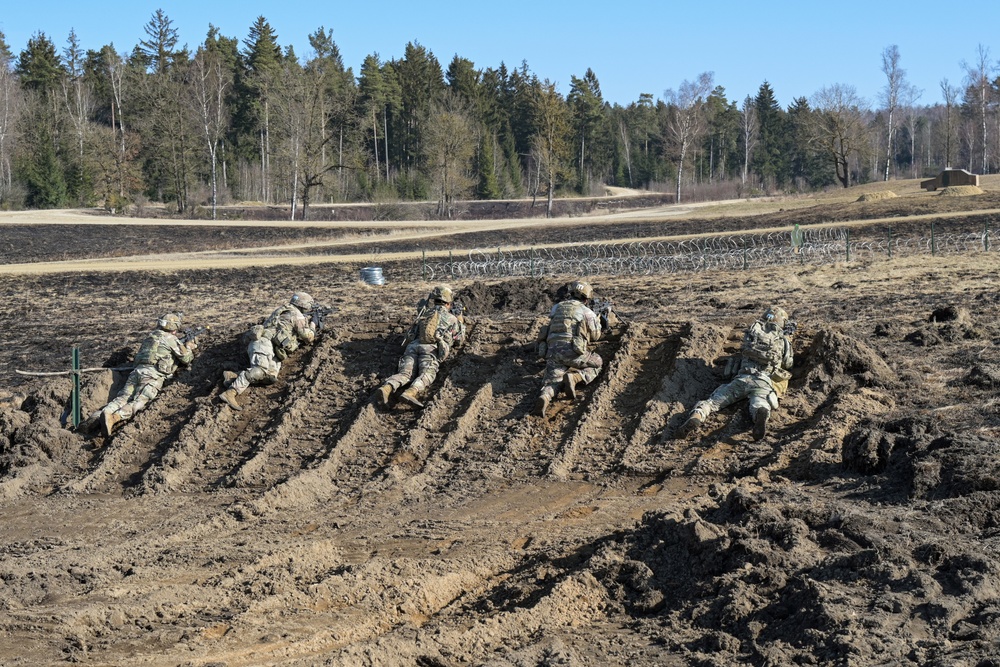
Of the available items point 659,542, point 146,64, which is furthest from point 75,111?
point 659,542

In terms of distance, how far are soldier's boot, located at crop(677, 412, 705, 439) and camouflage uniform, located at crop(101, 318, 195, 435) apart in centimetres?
743

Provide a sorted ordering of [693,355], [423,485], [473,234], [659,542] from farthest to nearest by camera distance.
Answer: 1. [473,234]
2. [693,355]
3. [423,485]
4. [659,542]

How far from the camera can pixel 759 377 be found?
1249 centimetres

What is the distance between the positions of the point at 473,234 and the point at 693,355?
1660 inches

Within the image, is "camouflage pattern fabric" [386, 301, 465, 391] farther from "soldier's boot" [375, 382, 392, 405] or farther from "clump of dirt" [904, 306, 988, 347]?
"clump of dirt" [904, 306, 988, 347]

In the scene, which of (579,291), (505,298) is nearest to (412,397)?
(579,291)

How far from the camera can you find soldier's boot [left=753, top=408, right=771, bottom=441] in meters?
12.0

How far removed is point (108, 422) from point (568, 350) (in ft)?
20.6

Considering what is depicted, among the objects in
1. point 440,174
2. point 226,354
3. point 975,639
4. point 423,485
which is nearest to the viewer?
point 975,639

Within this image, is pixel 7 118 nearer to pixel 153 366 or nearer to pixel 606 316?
pixel 153 366

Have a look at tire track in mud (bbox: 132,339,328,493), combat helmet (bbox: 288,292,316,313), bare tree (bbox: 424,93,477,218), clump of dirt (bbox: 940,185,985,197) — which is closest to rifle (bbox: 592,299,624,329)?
tire track in mud (bbox: 132,339,328,493)

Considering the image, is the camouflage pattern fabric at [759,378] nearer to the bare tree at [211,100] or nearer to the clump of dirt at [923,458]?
the clump of dirt at [923,458]

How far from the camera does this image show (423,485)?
1201cm

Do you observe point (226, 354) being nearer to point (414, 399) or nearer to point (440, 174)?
point (414, 399)
